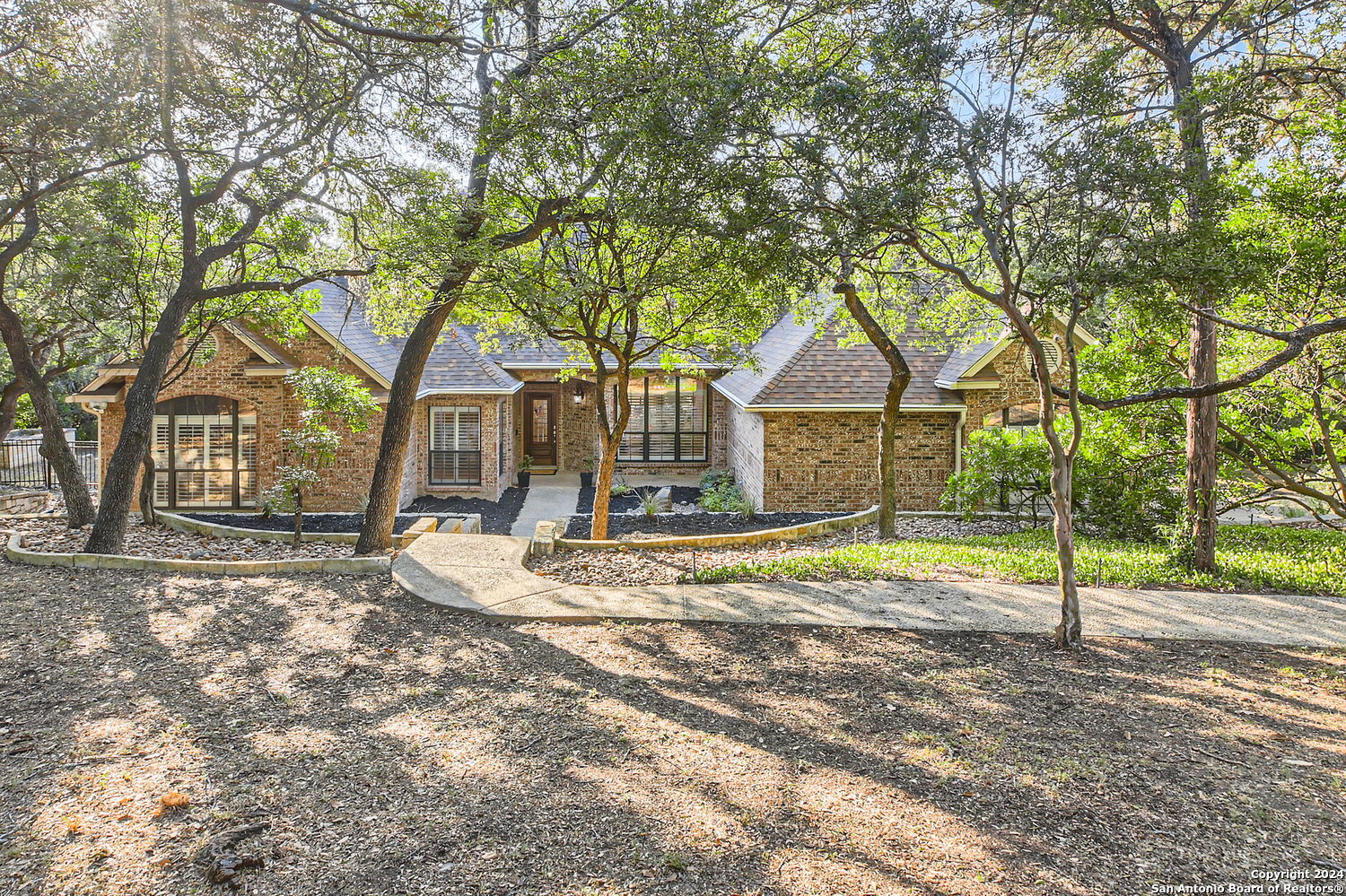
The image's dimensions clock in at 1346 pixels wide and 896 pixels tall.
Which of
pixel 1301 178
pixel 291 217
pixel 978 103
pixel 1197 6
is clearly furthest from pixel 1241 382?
pixel 291 217

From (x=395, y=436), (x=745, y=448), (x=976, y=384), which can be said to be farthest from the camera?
(x=745, y=448)

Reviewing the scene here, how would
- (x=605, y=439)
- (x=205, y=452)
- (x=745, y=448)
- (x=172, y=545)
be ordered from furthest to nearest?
1. (x=745, y=448)
2. (x=205, y=452)
3. (x=605, y=439)
4. (x=172, y=545)

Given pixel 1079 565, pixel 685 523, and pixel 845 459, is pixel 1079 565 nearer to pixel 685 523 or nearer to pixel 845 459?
pixel 845 459

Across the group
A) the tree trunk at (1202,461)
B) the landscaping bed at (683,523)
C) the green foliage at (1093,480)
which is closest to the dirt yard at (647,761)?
the tree trunk at (1202,461)

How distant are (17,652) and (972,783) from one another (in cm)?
693

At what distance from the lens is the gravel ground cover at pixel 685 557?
9.12 m

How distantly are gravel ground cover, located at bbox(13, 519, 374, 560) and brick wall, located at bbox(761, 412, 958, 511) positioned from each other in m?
8.17

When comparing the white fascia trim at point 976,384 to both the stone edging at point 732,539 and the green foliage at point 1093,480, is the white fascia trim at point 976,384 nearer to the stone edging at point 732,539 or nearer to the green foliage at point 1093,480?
the green foliage at point 1093,480

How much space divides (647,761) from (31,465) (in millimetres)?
24405

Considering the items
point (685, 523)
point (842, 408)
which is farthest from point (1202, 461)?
point (685, 523)

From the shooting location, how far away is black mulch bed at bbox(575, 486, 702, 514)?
17562 millimetres

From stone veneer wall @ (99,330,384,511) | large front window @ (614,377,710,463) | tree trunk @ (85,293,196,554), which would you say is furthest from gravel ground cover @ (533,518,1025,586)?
large front window @ (614,377,710,463)

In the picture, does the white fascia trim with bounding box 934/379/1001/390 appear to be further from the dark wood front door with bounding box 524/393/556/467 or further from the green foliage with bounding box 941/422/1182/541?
the dark wood front door with bounding box 524/393/556/467

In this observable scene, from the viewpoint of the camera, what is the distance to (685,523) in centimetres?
1513
